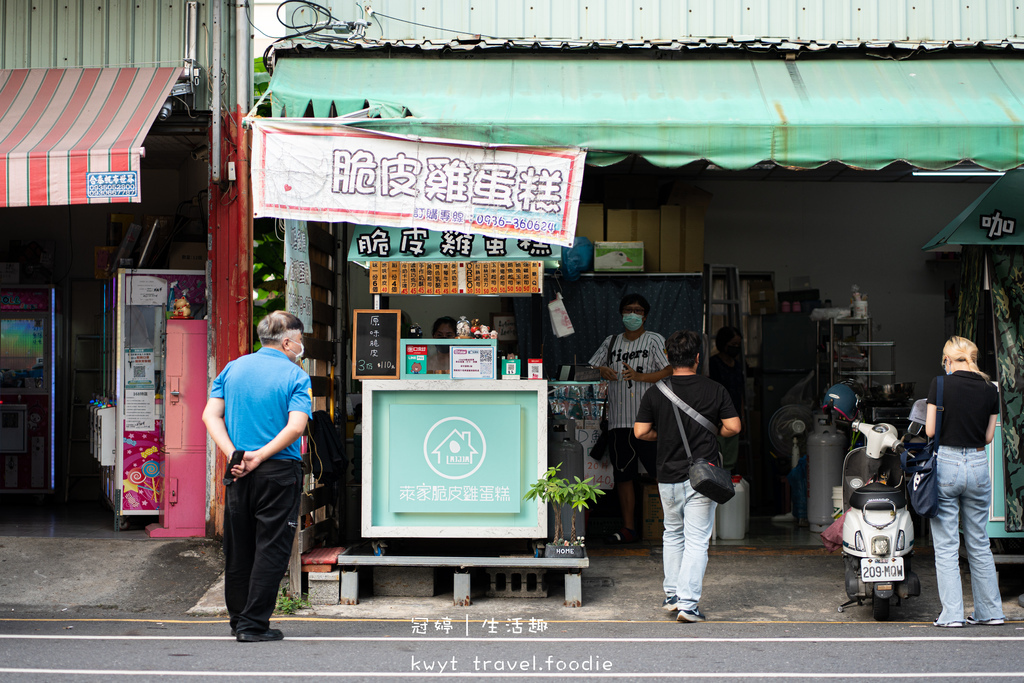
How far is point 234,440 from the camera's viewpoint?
546 centimetres

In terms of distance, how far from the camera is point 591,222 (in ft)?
30.9

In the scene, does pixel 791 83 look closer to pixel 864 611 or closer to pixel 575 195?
pixel 575 195

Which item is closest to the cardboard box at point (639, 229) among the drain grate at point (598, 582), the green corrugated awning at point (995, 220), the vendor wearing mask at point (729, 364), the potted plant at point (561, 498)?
the vendor wearing mask at point (729, 364)

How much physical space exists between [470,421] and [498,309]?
3.59m

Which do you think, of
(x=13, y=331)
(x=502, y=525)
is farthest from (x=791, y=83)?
(x=13, y=331)

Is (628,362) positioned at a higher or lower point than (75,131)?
lower

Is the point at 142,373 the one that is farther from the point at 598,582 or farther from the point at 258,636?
the point at 598,582

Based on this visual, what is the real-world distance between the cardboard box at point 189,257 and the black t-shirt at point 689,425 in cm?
479

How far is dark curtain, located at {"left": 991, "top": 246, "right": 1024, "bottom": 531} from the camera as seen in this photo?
6855 mm

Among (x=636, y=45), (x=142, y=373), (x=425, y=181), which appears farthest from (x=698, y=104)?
(x=142, y=373)

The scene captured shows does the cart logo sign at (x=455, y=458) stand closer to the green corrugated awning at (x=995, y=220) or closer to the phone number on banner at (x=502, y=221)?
the phone number on banner at (x=502, y=221)

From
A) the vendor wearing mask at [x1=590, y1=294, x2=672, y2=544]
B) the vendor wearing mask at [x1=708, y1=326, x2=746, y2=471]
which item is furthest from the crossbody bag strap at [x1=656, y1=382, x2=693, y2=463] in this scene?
the vendor wearing mask at [x1=708, y1=326, x2=746, y2=471]

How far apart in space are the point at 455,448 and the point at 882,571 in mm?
3025

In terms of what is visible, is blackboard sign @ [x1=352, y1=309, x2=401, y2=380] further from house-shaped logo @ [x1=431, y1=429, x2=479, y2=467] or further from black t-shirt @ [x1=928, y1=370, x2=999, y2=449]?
black t-shirt @ [x1=928, y1=370, x2=999, y2=449]
